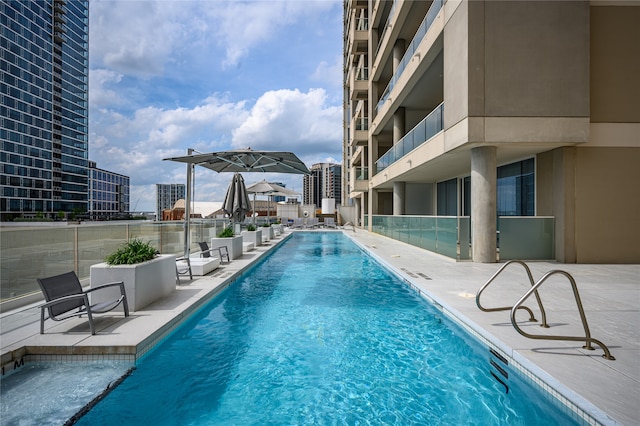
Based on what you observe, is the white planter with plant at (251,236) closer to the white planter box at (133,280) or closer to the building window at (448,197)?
the white planter box at (133,280)

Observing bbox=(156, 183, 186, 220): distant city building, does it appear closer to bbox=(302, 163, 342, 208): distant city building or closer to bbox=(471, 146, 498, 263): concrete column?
bbox=(302, 163, 342, 208): distant city building

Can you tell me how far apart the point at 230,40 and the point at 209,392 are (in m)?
14.5

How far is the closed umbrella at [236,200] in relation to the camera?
13.2 meters

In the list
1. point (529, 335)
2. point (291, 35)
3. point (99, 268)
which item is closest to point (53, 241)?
point (99, 268)

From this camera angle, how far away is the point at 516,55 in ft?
31.5

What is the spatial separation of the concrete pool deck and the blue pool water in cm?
28

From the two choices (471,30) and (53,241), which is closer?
(53,241)

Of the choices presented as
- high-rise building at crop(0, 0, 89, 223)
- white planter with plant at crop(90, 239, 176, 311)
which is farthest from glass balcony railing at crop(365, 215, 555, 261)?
→ high-rise building at crop(0, 0, 89, 223)

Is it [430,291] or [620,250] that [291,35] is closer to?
[430,291]

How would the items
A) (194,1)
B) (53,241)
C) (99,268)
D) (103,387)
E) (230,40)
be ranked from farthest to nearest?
(230,40), (194,1), (53,241), (99,268), (103,387)

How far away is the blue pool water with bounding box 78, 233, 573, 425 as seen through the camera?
3.27 meters

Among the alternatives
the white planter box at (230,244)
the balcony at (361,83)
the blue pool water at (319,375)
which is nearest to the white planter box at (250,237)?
the white planter box at (230,244)

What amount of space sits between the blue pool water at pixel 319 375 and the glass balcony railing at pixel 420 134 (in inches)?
309

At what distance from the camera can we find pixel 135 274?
5.29 metres
